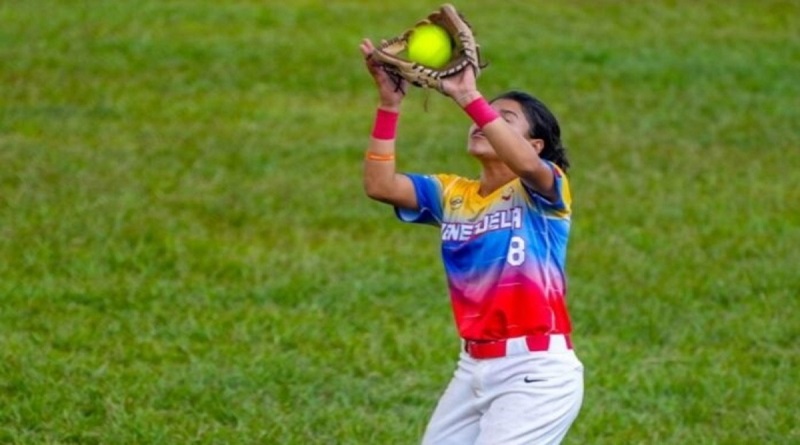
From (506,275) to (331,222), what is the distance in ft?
16.4

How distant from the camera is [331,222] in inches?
398

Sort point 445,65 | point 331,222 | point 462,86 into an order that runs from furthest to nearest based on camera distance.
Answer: point 331,222, point 445,65, point 462,86

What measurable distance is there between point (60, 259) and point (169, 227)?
2.61 feet

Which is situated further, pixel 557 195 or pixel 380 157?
pixel 380 157

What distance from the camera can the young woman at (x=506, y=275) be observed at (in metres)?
5.06

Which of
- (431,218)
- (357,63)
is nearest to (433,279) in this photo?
(431,218)

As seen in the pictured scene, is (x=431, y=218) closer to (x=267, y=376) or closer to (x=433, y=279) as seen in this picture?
(x=267, y=376)

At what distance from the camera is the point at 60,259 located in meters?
9.10

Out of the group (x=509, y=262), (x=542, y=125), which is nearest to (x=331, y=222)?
(x=542, y=125)

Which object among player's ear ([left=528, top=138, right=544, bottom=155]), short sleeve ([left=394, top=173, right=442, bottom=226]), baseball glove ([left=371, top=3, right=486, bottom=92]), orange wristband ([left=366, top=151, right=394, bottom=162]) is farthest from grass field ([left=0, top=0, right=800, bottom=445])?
baseball glove ([left=371, top=3, right=486, bottom=92])

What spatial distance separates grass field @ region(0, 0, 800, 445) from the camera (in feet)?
23.9

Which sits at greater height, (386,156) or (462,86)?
(462,86)

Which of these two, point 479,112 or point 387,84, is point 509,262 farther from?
point 387,84

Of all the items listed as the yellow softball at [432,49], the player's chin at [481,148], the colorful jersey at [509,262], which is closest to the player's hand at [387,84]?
the yellow softball at [432,49]
